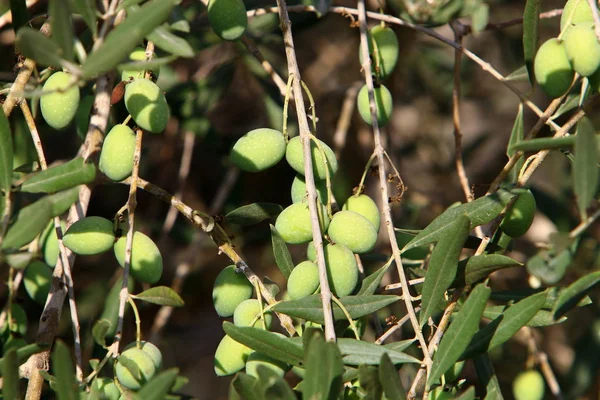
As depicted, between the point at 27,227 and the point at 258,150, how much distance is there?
0.35m

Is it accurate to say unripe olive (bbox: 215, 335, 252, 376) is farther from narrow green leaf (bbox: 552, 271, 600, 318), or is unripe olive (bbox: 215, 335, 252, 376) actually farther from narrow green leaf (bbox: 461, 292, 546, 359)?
narrow green leaf (bbox: 552, 271, 600, 318)

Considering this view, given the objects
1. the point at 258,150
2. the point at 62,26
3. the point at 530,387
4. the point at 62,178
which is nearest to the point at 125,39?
the point at 62,26

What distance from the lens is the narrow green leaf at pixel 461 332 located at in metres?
0.82

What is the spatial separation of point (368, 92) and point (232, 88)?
1.38 meters

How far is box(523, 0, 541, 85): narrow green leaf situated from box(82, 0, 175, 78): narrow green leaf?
20.9 inches

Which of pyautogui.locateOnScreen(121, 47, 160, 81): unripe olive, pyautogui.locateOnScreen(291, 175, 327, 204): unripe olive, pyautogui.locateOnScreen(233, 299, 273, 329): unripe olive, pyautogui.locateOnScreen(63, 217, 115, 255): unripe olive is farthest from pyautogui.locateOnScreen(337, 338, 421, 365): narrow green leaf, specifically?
pyautogui.locateOnScreen(121, 47, 160, 81): unripe olive

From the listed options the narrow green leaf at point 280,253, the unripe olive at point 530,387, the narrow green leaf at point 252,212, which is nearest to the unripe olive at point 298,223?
the narrow green leaf at point 280,253

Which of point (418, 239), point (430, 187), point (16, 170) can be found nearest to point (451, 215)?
point (418, 239)

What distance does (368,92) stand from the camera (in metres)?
1.10

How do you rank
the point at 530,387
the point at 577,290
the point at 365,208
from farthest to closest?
the point at 530,387, the point at 365,208, the point at 577,290

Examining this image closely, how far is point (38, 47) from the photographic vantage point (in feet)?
2.27

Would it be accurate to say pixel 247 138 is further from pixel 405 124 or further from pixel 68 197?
pixel 405 124

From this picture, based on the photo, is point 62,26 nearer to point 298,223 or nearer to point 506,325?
point 298,223

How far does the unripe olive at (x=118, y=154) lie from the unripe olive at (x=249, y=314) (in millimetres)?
244
